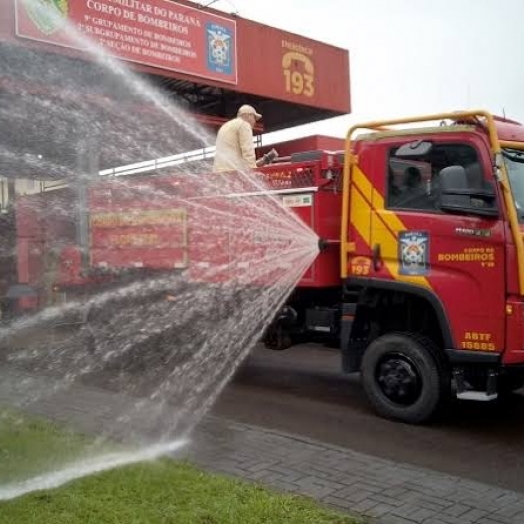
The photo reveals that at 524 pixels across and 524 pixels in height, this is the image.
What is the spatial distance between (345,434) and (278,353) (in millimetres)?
4421

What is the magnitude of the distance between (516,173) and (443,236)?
0.79m

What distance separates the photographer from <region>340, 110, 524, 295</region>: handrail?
5.67 metres

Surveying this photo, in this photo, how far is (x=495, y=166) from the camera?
19.1 ft

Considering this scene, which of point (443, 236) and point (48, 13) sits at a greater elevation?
point (48, 13)

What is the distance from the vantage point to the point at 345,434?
20.0ft

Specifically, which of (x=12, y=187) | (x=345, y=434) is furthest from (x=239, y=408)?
(x=12, y=187)

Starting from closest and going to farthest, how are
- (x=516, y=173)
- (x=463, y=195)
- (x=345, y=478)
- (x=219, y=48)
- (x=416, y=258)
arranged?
(x=345, y=478)
(x=463, y=195)
(x=516, y=173)
(x=416, y=258)
(x=219, y=48)

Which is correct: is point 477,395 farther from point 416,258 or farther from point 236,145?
point 236,145

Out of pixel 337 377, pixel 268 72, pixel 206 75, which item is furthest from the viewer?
pixel 268 72

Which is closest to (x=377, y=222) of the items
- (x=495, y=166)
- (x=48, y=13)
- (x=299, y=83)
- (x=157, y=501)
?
(x=495, y=166)

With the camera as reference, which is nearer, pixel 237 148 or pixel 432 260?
pixel 432 260

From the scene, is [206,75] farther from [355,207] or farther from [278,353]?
[355,207]

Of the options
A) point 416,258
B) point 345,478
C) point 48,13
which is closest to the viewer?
point 345,478

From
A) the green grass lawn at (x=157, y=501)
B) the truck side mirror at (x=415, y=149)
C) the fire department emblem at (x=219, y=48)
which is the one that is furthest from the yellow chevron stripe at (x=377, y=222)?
the fire department emblem at (x=219, y=48)
